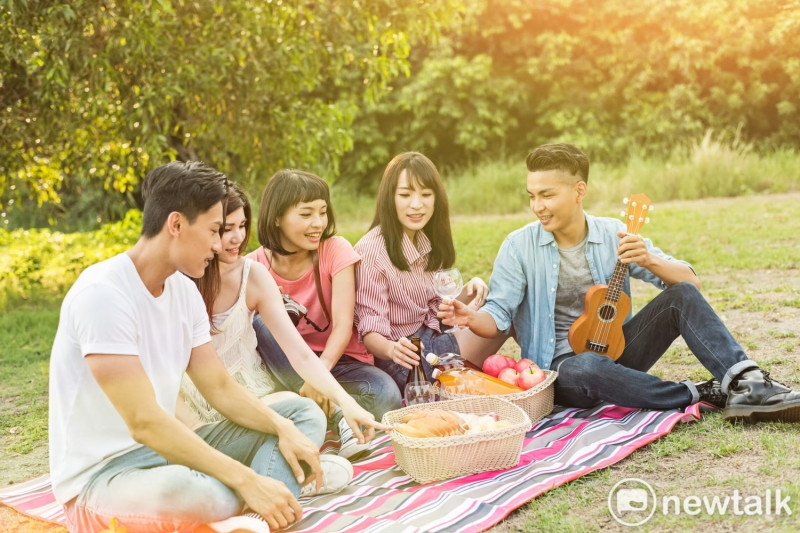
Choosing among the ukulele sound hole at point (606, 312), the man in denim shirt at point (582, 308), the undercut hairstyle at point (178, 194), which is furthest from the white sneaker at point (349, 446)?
the undercut hairstyle at point (178, 194)

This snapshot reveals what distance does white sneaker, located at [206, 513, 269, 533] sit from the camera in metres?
2.98

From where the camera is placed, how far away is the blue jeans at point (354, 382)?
4535 millimetres

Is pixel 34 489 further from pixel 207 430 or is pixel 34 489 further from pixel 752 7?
pixel 752 7

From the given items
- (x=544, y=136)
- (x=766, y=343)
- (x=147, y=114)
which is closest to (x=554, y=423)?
(x=766, y=343)

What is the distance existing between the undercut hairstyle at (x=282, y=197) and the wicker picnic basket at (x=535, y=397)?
1.23 meters

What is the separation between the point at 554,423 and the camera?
4480 mm

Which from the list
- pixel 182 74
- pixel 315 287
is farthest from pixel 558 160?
pixel 182 74

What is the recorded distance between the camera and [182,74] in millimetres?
7812

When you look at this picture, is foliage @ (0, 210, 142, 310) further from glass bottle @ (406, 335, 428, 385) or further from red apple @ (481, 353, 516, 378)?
red apple @ (481, 353, 516, 378)

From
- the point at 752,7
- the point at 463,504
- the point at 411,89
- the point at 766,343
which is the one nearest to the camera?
the point at 463,504

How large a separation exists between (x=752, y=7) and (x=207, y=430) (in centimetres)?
2036

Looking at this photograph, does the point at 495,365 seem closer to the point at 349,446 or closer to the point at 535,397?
the point at 535,397

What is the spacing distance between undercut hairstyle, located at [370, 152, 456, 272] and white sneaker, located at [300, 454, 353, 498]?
1.46m
